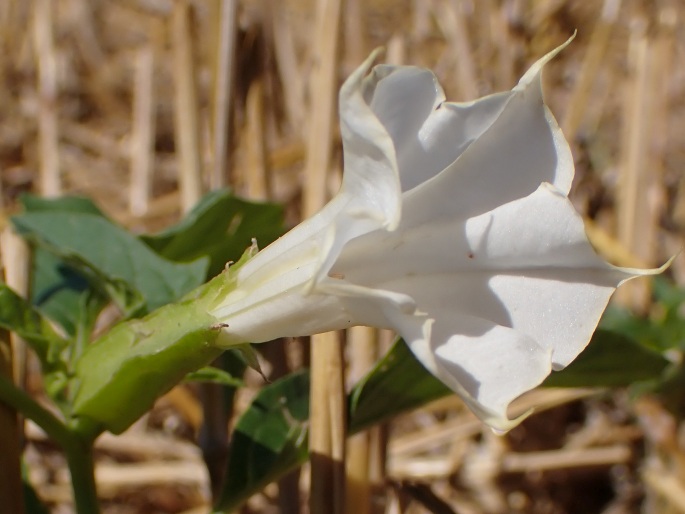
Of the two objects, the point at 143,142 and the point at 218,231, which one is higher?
the point at 218,231

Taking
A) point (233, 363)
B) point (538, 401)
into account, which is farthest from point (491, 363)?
point (538, 401)

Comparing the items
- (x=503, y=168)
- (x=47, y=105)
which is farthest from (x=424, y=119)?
(x=47, y=105)

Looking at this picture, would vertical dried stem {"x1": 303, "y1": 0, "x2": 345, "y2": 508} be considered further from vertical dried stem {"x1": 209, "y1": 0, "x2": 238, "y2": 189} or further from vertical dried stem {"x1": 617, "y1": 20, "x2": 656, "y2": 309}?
vertical dried stem {"x1": 617, "y1": 20, "x2": 656, "y2": 309}

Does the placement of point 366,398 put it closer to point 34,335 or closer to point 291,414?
point 291,414

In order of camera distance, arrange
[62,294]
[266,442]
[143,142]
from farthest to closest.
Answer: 1. [143,142]
2. [62,294]
3. [266,442]

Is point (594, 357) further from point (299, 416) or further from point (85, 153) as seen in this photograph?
point (85, 153)

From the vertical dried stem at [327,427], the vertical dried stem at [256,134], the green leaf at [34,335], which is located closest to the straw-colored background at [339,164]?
the vertical dried stem at [256,134]
